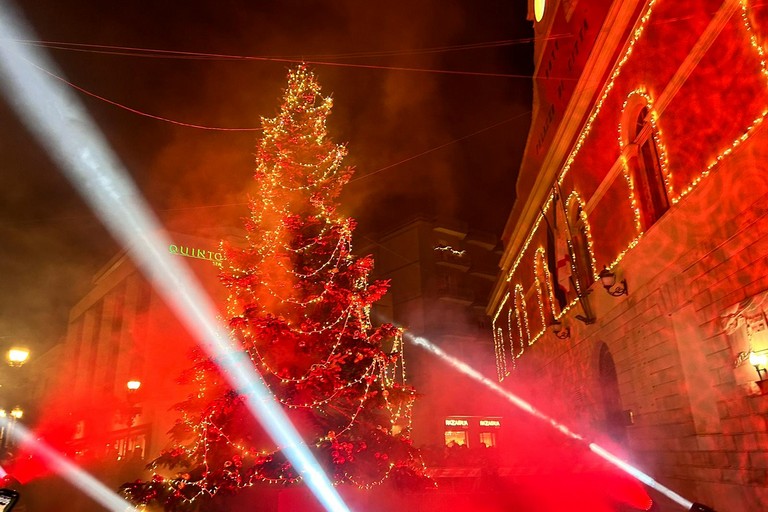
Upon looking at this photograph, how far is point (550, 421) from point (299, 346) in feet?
32.0

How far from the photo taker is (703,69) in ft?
22.7

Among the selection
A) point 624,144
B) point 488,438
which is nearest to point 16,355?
point 624,144

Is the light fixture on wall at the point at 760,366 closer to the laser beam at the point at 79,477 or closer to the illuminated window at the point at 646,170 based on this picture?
the illuminated window at the point at 646,170

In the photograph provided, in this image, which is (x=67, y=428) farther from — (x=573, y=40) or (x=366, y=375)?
(x=573, y=40)

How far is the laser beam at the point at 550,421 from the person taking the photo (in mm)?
8461

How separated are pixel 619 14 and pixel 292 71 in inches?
255

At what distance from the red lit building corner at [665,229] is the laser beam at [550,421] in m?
0.21

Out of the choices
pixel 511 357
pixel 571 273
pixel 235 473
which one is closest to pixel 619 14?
pixel 571 273

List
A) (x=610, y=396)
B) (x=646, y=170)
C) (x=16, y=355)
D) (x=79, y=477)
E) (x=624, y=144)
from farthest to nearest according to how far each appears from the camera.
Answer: (x=79, y=477) → (x=610, y=396) → (x=16, y=355) → (x=624, y=144) → (x=646, y=170)

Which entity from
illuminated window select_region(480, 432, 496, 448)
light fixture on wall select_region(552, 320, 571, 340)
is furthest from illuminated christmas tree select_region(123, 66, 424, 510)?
illuminated window select_region(480, 432, 496, 448)

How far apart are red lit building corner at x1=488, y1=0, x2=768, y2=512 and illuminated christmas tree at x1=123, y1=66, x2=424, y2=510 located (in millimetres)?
4317

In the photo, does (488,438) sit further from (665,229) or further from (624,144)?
(665,229)

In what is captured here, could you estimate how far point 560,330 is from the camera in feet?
46.7

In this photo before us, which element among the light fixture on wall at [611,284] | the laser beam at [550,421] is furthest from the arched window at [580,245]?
the laser beam at [550,421]
